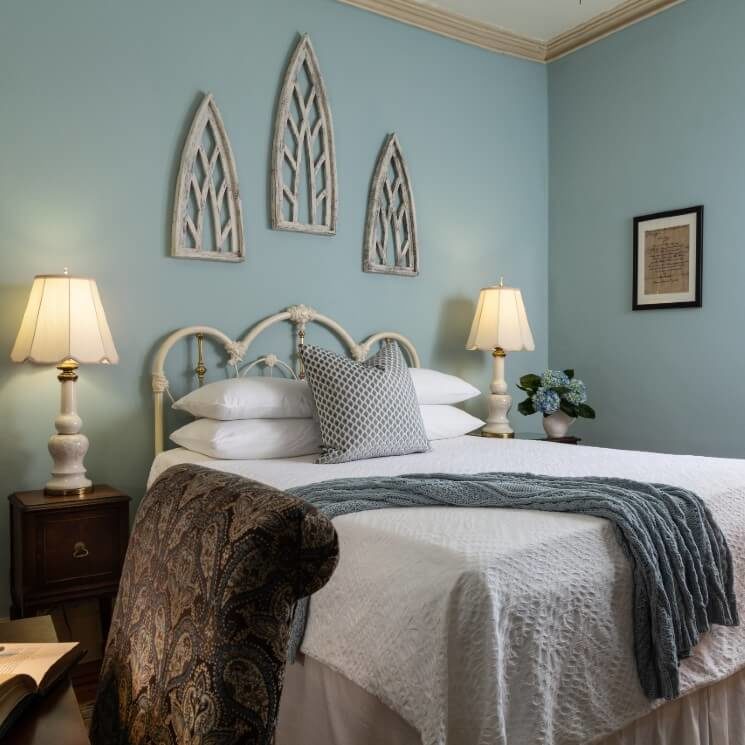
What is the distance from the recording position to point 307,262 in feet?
10.9

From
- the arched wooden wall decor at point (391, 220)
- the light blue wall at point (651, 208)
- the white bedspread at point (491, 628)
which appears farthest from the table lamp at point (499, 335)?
the white bedspread at point (491, 628)

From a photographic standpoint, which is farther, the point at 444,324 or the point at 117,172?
the point at 444,324

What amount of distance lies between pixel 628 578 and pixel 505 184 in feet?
9.70

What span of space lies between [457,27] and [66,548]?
3114 millimetres

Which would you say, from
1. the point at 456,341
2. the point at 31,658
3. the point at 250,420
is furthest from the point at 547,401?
the point at 31,658

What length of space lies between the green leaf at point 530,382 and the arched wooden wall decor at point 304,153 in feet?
4.18

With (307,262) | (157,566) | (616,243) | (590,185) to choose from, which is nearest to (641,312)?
(616,243)

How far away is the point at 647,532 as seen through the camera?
158 centimetres

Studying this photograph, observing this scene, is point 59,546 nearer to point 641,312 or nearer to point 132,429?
point 132,429

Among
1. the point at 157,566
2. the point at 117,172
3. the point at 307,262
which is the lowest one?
the point at 157,566

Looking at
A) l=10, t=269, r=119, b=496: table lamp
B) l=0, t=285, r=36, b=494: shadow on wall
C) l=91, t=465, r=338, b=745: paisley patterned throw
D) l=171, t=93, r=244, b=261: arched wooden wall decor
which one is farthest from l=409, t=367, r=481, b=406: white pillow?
l=91, t=465, r=338, b=745: paisley patterned throw

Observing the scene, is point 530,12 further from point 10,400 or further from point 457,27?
point 10,400

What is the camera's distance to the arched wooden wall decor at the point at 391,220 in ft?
11.5

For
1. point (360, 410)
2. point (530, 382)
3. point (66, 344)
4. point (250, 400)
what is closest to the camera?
point (66, 344)
